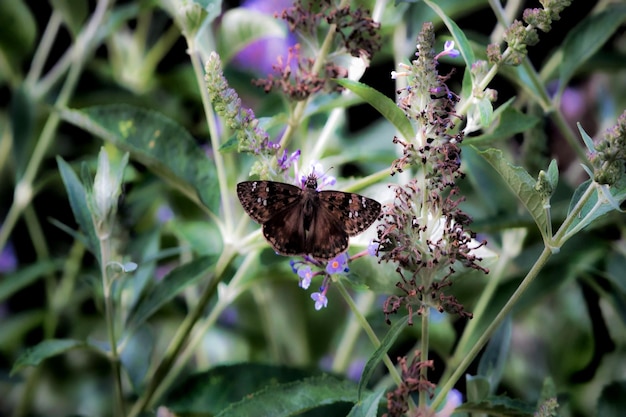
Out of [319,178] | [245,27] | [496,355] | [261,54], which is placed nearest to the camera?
[319,178]

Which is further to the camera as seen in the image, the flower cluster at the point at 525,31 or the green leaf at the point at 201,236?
the green leaf at the point at 201,236

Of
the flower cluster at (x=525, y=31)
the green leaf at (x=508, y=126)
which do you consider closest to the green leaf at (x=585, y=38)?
the green leaf at (x=508, y=126)

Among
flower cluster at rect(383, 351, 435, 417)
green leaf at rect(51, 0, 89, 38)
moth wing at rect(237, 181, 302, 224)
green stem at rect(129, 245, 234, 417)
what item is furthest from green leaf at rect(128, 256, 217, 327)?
green leaf at rect(51, 0, 89, 38)

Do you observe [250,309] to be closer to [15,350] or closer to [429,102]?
[15,350]

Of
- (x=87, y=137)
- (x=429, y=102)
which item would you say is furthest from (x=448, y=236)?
(x=87, y=137)

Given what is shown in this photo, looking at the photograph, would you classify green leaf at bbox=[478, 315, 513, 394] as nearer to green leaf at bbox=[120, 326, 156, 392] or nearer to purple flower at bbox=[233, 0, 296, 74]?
green leaf at bbox=[120, 326, 156, 392]

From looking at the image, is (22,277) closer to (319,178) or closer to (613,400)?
(319,178)

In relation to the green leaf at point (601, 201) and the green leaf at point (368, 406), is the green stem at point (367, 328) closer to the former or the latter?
the green leaf at point (368, 406)

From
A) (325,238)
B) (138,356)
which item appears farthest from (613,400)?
(138,356)
